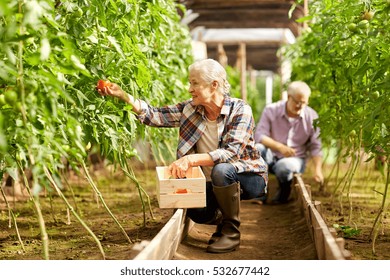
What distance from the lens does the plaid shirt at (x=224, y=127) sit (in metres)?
3.48

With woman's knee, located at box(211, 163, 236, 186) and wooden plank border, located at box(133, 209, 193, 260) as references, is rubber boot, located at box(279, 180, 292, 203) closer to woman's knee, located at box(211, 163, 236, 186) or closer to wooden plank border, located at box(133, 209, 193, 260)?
wooden plank border, located at box(133, 209, 193, 260)

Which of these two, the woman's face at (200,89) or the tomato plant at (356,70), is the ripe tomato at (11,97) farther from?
the tomato plant at (356,70)

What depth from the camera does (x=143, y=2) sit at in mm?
3625

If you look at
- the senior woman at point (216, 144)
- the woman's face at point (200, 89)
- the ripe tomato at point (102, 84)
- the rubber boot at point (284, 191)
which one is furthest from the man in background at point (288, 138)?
the ripe tomato at point (102, 84)

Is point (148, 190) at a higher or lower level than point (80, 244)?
lower

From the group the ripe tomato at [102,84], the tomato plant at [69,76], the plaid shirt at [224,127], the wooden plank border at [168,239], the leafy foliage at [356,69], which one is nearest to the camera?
the tomato plant at [69,76]

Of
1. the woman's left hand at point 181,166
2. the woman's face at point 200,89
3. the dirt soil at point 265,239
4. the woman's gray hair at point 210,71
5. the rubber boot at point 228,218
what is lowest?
the dirt soil at point 265,239

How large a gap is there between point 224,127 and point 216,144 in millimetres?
130

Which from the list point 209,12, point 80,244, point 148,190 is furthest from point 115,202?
point 209,12

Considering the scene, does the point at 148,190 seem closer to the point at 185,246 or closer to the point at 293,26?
the point at 185,246
